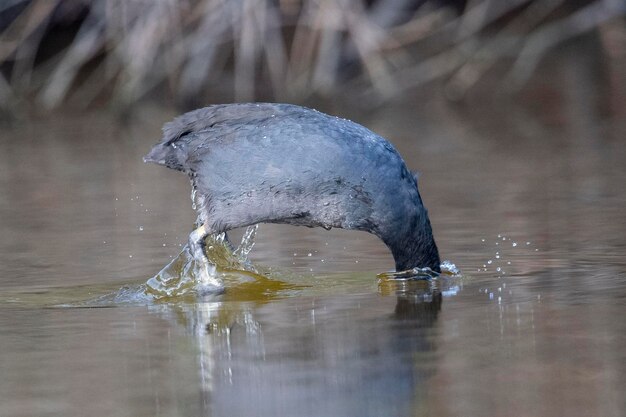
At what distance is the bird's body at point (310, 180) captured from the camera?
19.0 ft

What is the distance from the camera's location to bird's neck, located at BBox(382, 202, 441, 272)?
19.4 feet

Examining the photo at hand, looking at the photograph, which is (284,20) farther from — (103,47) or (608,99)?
(608,99)

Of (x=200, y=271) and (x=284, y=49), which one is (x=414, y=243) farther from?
(x=284, y=49)

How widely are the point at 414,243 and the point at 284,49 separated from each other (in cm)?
879

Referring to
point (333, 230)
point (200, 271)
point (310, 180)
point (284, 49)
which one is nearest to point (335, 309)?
point (310, 180)

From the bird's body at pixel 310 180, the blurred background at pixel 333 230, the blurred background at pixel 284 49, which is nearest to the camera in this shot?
the blurred background at pixel 333 230

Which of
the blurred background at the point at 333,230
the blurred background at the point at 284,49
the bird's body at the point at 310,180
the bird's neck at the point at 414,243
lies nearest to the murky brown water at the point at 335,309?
the blurred background at the point at 333,230

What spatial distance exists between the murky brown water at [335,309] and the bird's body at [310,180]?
29 centimetres

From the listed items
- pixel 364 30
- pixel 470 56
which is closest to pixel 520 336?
pixel 364 30

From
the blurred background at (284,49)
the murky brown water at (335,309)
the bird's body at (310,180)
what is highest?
the blurred background at (284,49)

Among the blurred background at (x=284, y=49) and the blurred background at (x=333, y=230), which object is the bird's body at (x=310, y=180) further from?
the blurred background at (x=284, y=49)

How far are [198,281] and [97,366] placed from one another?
168 centimetres

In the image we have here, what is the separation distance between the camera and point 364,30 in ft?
41.0

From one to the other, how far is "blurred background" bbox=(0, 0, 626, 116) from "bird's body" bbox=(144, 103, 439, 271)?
6427mm
